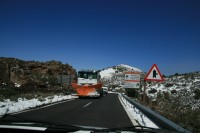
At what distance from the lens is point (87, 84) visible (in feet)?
108

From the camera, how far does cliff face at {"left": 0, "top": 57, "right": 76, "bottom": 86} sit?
44.3 m

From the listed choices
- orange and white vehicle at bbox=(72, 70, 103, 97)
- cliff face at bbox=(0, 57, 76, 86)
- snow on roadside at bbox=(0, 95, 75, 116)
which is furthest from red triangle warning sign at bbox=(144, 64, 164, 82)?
cliff face at bbox=(0, 57, 76, 86)

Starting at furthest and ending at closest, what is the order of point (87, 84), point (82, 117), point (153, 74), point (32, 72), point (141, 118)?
point (32, 72)
point (87, 84)
point (153, 74)
point (82, 117)
point (141, 118)

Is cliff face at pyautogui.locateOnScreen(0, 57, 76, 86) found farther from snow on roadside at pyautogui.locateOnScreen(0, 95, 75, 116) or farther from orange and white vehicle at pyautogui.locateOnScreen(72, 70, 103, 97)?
snow on roadside at pyautogui.locateOnScreen(0, 95, 75, 116)

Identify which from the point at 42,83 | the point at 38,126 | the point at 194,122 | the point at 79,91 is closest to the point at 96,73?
the point at 79,91

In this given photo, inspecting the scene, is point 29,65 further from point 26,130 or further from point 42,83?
point 26,130

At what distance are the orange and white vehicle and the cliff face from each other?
12090mm

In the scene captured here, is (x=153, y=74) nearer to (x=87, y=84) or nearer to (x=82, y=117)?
(x=82, y=117)

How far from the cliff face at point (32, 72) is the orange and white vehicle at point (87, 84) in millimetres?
12090

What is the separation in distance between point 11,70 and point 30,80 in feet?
11.3

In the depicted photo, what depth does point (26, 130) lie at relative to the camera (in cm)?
407

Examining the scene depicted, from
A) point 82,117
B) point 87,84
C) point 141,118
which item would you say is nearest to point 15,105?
point 82,117

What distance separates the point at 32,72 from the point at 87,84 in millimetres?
22396

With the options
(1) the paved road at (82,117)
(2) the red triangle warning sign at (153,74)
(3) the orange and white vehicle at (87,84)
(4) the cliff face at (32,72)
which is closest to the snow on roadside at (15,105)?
(1) the paved road at (82,117)
